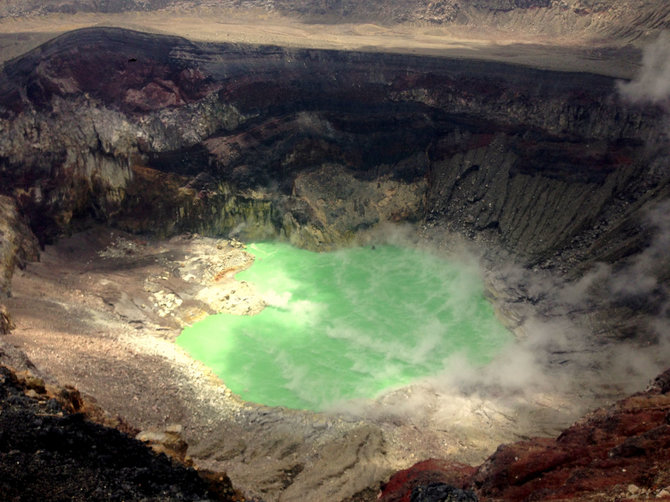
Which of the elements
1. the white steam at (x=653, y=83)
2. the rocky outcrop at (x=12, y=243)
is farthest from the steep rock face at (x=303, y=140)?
the rocky outcrop at (x=12, y=243)

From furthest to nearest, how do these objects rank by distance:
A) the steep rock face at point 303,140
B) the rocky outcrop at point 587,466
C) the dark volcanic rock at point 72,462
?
the steep rock face at point 303,140 → the dark volcanic rock at point 72,462 → the rocky outcrop at point 587,466

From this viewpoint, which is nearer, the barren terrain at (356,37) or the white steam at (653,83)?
the white steam at (653,83)

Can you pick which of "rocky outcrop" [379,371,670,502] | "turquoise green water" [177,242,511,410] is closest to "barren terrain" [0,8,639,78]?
"turquoise green water" [177,242,511,410]

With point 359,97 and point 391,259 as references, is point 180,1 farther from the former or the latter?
point 391,259

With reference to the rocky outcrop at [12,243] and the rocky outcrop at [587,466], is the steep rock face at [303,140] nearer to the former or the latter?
the rocky outcrop at [12,243]

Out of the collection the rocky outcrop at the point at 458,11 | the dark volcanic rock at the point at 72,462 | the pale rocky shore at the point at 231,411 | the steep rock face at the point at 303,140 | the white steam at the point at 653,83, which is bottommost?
the pale rocky shore at the point at 231,411

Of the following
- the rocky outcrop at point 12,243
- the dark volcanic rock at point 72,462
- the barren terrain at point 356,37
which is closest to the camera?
the dark volcanic rock at point 72,462

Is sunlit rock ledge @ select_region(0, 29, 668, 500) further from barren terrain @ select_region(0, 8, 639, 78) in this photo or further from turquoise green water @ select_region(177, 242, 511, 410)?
barren terrain @ select_region(0, 8, 639, 78)
